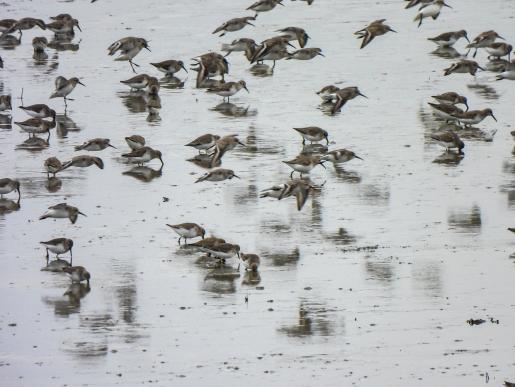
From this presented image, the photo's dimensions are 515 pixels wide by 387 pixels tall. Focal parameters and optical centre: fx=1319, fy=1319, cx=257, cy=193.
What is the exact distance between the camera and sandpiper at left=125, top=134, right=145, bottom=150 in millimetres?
19984

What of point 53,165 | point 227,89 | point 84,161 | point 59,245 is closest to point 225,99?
point 227,89

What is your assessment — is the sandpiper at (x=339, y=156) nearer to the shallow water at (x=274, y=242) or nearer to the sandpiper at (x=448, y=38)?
the shallow water at (x=274, y=242)

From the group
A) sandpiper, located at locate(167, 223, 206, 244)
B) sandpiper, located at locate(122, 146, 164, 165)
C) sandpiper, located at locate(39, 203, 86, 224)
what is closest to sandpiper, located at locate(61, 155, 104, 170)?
sandpiper, located at locate(122, 146, 164, 165)

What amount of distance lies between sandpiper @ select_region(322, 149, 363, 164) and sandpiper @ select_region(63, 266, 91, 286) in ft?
19.6

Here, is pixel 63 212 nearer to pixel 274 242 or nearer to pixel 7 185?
pixel 7 185

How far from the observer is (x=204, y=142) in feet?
65.7

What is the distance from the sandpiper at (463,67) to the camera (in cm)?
2453

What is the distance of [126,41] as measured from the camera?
26891 mm

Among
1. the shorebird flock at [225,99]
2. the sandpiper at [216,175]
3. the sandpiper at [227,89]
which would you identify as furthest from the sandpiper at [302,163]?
the sandpiper at [227,89]

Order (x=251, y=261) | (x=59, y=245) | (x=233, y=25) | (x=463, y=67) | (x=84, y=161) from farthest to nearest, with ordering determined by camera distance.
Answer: (x=233, y=25), (x=463, y=67), (x=84, y=161), (x=59, y=245), (x=251, y=261)

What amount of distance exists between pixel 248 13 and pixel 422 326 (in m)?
20.6

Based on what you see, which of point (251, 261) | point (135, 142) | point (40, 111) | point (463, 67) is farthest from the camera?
point (463, 67)

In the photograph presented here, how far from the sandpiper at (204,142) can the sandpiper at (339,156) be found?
1799 mm

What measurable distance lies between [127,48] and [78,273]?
13173 mm
